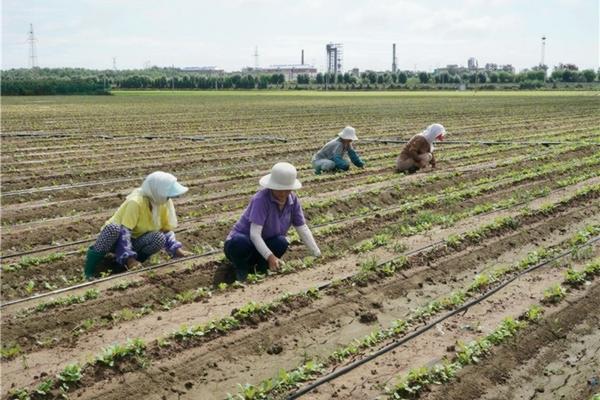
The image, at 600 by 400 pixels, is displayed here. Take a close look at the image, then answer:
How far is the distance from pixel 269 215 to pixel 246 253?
41 centimetres

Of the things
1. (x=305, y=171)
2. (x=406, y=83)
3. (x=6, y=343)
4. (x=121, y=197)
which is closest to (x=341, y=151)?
(x=305, y=171)

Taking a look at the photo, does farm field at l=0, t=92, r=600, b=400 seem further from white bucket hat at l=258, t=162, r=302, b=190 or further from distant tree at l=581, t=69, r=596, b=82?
distant tree at l=581, t=69, r=596, b=82

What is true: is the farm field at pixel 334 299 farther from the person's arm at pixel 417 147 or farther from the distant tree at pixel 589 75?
the distant tree at pixel 589 75

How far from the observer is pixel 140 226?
20.4 feet

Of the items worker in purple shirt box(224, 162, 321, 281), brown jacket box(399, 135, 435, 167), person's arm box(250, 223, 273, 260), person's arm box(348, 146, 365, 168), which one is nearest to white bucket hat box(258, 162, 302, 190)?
worker in purple shirt box(224, 162, 321, 281)

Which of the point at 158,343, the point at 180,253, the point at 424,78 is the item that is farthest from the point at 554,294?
the point at 424,78

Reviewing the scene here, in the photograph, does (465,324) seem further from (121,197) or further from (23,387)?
(121,197)

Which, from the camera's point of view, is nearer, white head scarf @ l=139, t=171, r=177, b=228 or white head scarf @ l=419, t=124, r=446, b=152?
white head scarf @ l=139, t=171, r=177, b=228

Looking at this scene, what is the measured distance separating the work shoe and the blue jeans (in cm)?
118

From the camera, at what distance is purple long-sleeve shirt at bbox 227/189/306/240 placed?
5812 millimetres

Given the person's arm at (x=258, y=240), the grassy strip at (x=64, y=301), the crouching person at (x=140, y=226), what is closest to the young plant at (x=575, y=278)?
the person's arm at (x=258, y=240)

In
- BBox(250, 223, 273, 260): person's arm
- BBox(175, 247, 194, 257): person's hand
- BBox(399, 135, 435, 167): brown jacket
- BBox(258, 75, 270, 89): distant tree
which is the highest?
BBox(258, 75, 270, 89): distant tree

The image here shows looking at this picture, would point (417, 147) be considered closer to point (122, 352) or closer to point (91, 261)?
point (91, 261)

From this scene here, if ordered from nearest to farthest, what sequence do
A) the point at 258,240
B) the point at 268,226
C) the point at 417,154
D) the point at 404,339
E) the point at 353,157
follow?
the point at 404,339, the point at 258,240, the point at 268,226, the point at 353,157, the point at 417,154
